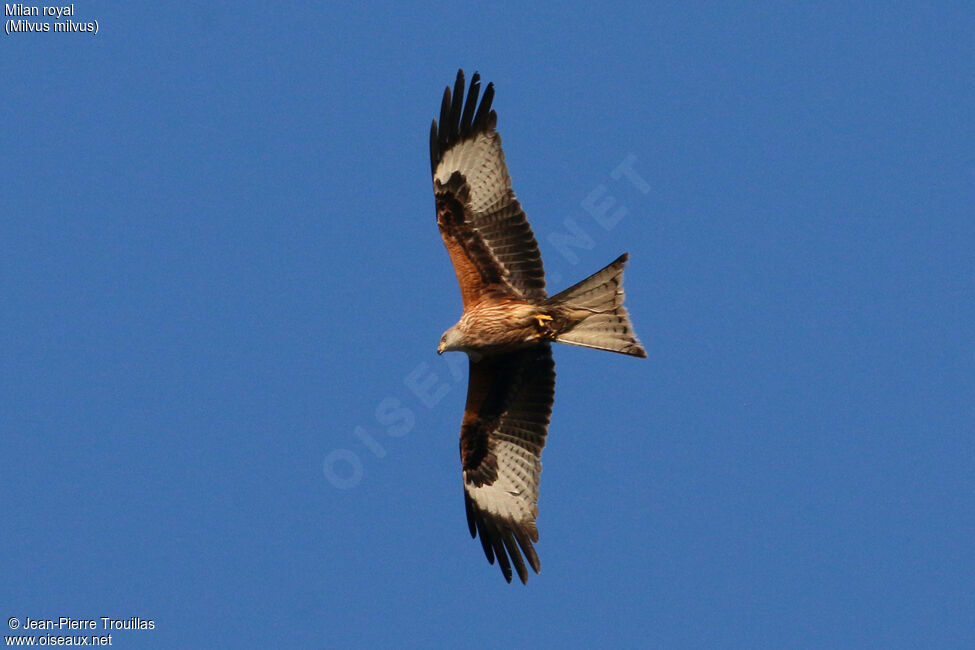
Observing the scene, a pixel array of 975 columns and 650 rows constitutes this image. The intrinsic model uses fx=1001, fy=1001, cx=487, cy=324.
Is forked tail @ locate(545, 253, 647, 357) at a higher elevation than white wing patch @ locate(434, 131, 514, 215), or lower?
lower

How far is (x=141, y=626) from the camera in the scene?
9359 millimetres

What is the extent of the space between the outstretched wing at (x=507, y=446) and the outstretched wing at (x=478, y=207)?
711 millimetres

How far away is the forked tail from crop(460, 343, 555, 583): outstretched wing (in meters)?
0.67

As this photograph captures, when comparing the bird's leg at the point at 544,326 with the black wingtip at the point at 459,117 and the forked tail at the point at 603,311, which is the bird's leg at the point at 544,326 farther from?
the black wingtip at the point at 459,117

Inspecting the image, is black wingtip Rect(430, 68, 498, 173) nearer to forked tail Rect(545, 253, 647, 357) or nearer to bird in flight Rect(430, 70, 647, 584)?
bird in flight Rect(430, 70, 647, 584)

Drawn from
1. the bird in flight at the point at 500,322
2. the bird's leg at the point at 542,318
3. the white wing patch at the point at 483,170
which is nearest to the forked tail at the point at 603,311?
the bird in flight at the point at 500,322

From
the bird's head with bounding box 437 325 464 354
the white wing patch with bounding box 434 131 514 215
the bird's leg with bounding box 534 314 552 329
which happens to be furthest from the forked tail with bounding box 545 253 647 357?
the white wing patch with bounding box 434 131 514 215

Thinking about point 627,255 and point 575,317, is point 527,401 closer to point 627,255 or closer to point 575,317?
point 575,317

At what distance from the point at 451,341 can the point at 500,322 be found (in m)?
0.44

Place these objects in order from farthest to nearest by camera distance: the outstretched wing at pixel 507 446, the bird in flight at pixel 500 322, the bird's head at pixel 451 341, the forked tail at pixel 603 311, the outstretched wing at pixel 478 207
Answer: the outstretched wing at pixel 507 446 < the outstretched wing at pixel 478 207 < the bird's head at pixel 451 341 < the bird in flight at pixel 500 322 < the forked tail at pixel 603 311

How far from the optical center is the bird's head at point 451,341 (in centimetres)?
842

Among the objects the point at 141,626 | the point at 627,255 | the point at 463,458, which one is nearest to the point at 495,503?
the point at 463,458

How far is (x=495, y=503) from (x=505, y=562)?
1.72ft

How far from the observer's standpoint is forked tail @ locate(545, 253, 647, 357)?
8164 mm
